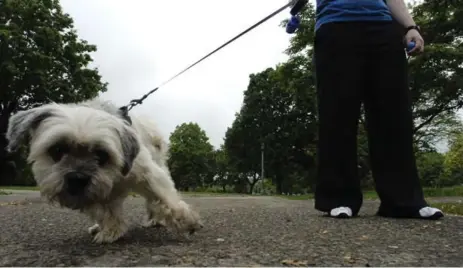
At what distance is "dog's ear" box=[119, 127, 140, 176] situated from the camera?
3293 millimetres

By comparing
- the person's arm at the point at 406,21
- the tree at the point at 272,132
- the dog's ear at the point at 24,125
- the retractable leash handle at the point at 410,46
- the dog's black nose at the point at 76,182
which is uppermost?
the tree at the point at 272,132

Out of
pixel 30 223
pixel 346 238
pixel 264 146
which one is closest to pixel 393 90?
pixel 346 238

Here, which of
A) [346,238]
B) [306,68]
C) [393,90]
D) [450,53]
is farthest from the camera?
[306,68]

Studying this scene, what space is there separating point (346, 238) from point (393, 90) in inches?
70.6

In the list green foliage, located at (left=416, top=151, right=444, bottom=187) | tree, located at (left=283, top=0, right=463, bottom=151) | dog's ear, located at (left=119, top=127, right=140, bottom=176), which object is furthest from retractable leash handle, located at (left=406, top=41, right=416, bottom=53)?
green foliage, located at (left=416, top=151, right=444, bottom=187)

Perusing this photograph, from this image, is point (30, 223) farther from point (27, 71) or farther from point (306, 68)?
point (27, 71)

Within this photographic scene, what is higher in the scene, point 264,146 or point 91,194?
point 264,146

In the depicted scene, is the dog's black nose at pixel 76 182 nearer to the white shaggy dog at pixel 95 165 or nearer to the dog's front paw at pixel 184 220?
the white shaggy dog at pixel 95 165

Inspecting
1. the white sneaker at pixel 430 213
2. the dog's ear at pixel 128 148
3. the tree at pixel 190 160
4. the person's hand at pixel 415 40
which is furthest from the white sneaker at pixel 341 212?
the tree at pixel 190 160

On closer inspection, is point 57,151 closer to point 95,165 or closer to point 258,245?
point 95,165

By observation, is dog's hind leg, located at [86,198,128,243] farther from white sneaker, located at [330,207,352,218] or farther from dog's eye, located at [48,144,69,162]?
white sneaker, located at [330,207,352,218]

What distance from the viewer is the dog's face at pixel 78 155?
3.08m

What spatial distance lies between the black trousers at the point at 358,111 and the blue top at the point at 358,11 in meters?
0.06

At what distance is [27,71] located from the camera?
31656 mm
